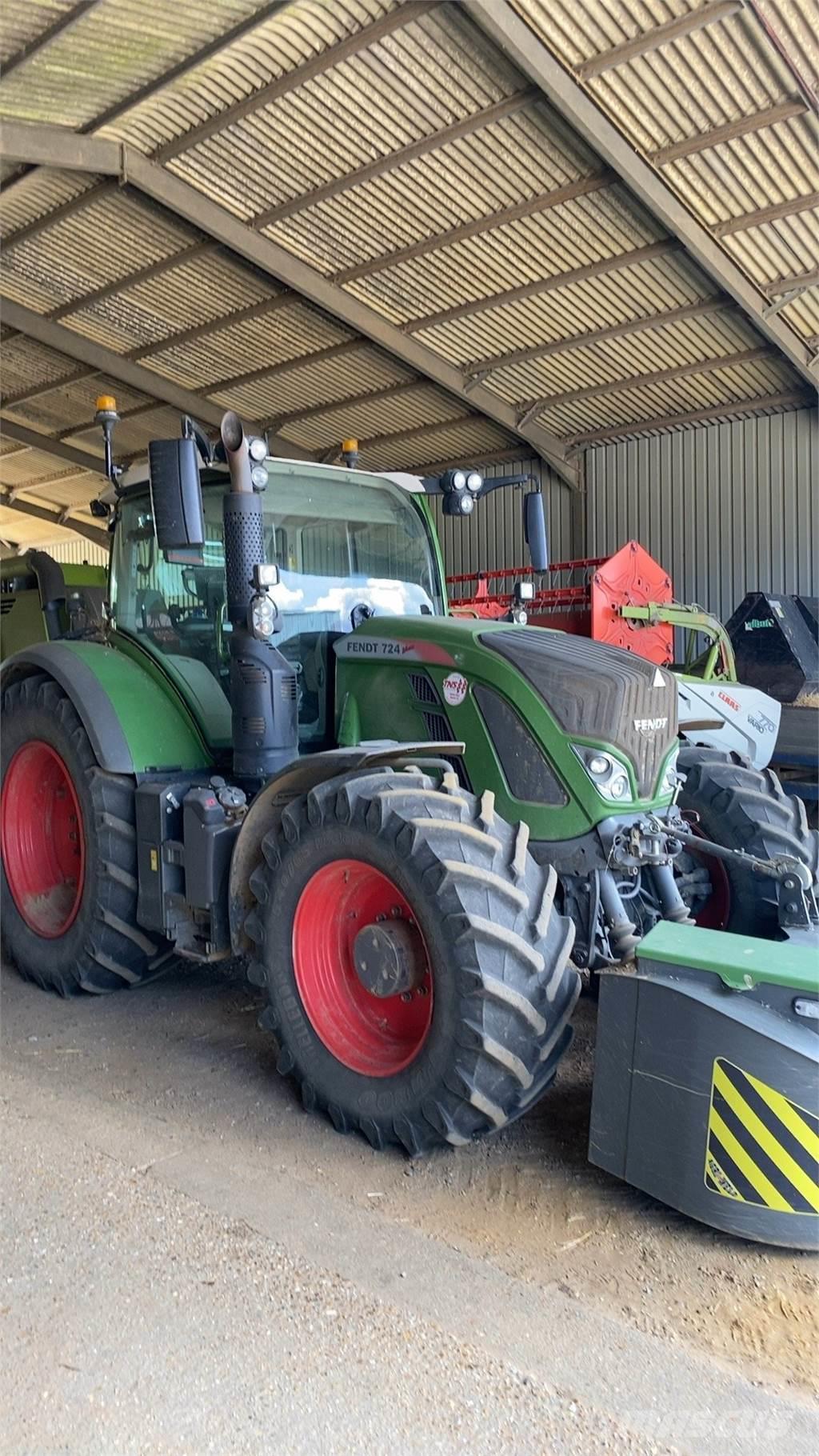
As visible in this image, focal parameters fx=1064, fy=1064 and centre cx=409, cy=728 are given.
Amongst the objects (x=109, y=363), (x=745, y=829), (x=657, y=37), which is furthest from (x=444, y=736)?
(x=109, y=363)

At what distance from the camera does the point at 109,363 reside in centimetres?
1293

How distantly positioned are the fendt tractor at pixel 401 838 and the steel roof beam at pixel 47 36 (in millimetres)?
4072

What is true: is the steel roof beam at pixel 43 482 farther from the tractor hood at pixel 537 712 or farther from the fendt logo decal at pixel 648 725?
the fendt logo decal at pixel 648 725

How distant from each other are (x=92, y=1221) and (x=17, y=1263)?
0.74 feet

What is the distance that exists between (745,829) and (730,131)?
5935mm

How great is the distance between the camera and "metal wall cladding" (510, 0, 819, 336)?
22.5 ft

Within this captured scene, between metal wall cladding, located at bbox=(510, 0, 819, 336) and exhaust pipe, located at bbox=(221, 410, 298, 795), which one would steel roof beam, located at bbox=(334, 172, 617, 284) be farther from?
exhaust pipe, located at bbox=(221, 410, 298, 795)

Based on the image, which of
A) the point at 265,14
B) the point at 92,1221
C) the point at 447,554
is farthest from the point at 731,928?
the point at 447,554

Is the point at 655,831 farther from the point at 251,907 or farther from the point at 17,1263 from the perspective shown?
the point at 17,1263

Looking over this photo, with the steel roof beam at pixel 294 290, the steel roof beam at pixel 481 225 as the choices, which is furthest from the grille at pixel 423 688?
the steel roof beam at pixel 294 290

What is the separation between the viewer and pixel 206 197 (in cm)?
946

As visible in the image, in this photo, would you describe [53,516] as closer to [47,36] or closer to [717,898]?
[47,36]

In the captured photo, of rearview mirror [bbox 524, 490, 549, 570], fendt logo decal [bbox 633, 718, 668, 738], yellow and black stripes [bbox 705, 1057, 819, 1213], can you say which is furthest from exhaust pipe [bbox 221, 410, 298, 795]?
yellow and black stripes [bbox 705, 1057, 819, 1213]

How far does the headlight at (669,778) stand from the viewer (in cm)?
351
